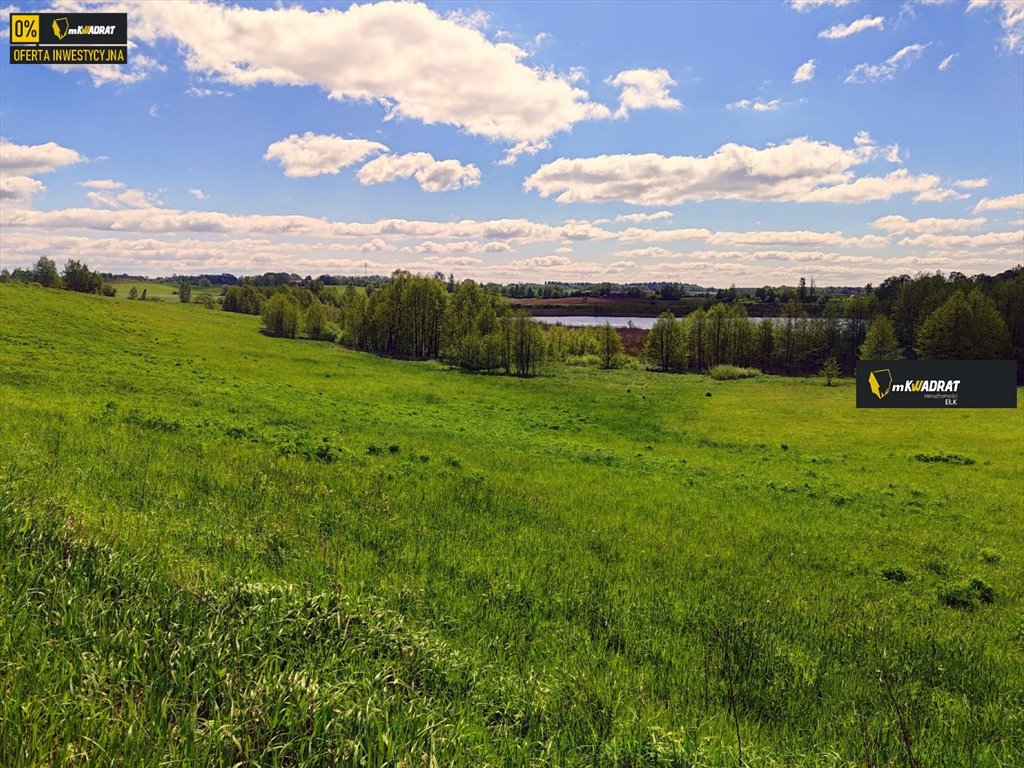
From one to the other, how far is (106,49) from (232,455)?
23.3 meters

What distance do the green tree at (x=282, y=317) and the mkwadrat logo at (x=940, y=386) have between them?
8936 centimetres

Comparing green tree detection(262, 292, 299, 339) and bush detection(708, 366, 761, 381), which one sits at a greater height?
green tree detection(262, 292, 299, 339)

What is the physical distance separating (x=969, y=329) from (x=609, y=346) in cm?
5281

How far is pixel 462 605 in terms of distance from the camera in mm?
6965

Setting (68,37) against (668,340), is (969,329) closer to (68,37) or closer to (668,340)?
(668,340)

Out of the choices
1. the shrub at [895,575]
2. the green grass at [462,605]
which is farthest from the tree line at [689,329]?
the shrub at [895,575]

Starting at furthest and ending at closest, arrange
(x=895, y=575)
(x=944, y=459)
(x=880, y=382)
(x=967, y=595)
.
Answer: (x=880, y=382)
(x=944, y=459)
(x=895, y=575)
(x=967, y=595)

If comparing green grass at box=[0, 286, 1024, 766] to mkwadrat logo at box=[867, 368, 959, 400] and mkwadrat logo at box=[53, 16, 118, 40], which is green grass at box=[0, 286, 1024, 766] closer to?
mkwadrat logo at box=[53, 16, 118, 40]

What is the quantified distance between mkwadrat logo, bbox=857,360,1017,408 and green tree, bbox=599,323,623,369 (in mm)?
46537

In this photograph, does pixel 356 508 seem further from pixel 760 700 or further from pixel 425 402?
pixel 425 402

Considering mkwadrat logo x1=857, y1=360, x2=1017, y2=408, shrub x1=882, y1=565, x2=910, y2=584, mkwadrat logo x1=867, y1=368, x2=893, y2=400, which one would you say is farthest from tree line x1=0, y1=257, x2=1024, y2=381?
shrub x1=882, y1=565, x2=910, y2=584

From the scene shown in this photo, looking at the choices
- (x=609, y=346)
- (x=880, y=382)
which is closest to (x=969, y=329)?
(x=880, y=382)

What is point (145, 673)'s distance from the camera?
3.73m

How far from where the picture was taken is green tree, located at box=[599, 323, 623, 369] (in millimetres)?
96062
